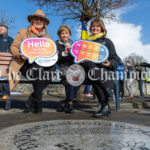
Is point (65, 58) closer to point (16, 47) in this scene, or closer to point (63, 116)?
point (16, 47)

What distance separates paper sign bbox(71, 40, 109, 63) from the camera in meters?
3.21

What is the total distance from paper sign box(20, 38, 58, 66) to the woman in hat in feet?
0.32

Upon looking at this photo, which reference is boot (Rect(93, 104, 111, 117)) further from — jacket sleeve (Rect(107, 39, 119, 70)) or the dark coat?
the dark coat

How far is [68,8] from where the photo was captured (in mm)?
7184

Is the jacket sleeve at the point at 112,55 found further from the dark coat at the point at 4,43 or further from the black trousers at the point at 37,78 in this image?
the dark coat at the point at 4,43

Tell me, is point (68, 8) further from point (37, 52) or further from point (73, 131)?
point (73, 131)

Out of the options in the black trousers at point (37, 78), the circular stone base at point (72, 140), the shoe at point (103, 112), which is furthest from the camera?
the black trousers at point (37, 78)

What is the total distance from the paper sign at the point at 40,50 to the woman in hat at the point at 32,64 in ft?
0.32

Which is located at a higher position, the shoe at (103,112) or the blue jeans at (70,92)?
the blue jeans at (70,92)

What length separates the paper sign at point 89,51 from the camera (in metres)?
3.21

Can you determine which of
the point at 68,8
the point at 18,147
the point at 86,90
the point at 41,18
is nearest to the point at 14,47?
the point at 41,18

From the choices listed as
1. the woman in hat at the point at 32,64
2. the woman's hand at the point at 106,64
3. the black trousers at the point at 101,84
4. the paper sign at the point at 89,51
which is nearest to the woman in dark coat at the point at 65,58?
the paper sign at the point at 89,51

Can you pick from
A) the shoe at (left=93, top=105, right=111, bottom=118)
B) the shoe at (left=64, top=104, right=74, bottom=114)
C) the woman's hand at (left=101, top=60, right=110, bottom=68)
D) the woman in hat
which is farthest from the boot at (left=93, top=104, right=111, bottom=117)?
the woman in hat

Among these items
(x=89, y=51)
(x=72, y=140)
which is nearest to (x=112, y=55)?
(x=89, y=51)
